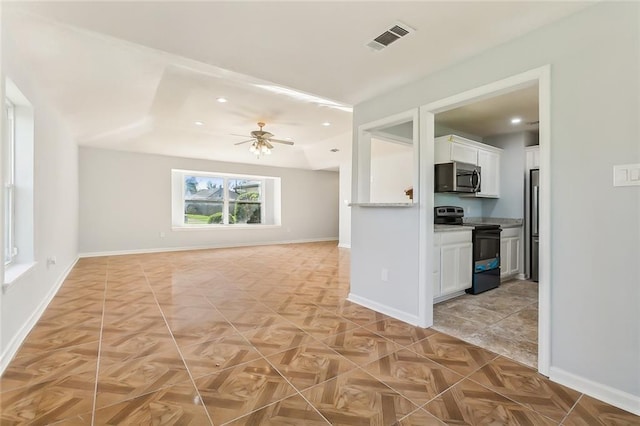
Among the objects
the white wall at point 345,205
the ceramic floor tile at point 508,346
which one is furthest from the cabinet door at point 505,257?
the white wall at point 345,205

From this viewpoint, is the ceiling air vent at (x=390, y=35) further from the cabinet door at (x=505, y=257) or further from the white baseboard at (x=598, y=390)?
the cabinet door at (x=505, y=257)

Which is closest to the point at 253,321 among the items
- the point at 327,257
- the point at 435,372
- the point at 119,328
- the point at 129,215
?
the point at 119,328

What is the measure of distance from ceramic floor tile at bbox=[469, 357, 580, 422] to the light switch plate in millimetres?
Result: 1219

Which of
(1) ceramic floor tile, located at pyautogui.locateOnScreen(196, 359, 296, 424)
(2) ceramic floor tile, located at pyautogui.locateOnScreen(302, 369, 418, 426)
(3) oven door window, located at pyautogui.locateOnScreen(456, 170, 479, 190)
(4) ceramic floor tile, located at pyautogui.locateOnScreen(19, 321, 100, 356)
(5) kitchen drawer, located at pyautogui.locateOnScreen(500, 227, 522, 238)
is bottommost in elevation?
(2) ceramic floor tile, located at pyautogui.locateOnScreen(302, 369, 418, 426)

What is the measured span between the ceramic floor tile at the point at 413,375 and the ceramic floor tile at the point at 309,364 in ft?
0.67

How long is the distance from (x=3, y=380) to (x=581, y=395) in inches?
133

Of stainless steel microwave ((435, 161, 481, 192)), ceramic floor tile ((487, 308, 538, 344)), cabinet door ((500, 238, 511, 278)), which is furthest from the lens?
cabinet door ((500, 238, 511, 278))

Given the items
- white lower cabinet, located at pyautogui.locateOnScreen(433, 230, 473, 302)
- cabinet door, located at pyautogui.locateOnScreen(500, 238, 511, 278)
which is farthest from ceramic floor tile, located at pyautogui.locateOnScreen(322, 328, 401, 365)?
cabinet door, located at pyautogui.locateOnScreen(500, 238, 511, 278)

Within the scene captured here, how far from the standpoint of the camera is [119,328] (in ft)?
8.40

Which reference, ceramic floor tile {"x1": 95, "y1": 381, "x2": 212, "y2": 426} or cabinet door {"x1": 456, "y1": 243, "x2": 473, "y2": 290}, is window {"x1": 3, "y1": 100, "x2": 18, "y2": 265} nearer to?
ceramic floor tile {"x1": 95, "y1": 381, "x2": 212, "y2": 426}

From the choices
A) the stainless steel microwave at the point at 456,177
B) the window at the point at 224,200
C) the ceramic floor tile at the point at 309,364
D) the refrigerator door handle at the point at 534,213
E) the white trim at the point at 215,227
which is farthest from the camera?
the window at the point at 224,200

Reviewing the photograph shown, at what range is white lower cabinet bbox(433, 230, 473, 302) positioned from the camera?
3225 mm

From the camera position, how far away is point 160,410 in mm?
1539

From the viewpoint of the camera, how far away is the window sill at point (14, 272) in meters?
2.06
